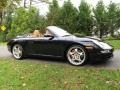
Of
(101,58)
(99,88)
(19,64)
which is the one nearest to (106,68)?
(101,58)

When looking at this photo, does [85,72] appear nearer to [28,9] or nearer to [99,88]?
[99,88]

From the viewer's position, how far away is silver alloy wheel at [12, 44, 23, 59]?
1173 centimetres

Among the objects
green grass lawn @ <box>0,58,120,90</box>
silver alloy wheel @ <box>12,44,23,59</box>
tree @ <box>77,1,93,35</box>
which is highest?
tree @ <box>77,1,93,35</box>

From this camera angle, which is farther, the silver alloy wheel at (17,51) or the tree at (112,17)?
the tree at (112,17)

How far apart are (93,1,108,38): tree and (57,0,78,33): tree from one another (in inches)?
54.3

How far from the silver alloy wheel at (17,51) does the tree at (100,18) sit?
30.5 ft

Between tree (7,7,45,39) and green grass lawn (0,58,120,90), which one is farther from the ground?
tree (7,7,45,39)

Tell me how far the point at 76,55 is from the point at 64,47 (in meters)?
0.51

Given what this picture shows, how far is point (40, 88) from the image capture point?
25.6 feet

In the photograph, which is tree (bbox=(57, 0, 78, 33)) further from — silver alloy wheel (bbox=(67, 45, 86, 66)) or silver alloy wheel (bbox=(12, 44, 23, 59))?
silver alloy wheel (bbox=(67, 45, 86, 66))

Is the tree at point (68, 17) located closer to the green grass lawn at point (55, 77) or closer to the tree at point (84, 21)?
the tree at point (84, 21)

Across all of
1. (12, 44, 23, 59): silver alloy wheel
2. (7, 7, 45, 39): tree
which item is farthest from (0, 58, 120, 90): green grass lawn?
(7, 7, 45, 39): tree

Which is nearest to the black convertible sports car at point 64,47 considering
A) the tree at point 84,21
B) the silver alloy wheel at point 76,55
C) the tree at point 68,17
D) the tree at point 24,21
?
the silver alloy wheel at point 76,55

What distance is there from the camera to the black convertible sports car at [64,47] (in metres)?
9.85
